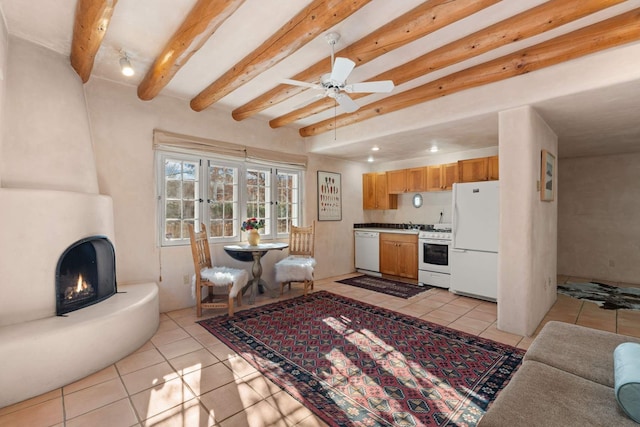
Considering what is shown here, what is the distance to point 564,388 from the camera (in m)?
1.23

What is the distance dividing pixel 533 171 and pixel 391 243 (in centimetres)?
274

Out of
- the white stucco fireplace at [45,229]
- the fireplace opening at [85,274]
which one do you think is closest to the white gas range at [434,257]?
the white stucco fireplace at [45,229]

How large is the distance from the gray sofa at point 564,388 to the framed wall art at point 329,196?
13.2 ft

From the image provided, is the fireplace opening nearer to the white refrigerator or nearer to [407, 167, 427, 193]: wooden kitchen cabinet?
the white refrigerator

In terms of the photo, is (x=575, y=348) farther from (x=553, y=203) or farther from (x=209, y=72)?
(x=209, y=72)

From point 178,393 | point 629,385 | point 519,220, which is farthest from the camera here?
point 519,220

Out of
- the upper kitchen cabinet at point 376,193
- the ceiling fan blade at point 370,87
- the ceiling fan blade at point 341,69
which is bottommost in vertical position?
the upper kitchen cabinet at point 376,193

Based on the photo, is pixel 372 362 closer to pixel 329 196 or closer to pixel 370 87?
pixel 370 87

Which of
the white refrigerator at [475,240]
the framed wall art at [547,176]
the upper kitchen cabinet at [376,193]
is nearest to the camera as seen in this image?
the framed wall art at [547,176]

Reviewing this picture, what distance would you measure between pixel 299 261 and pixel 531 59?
3483 millimetres

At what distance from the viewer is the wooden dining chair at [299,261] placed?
14.0 feet

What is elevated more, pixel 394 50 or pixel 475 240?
pixel 394 50

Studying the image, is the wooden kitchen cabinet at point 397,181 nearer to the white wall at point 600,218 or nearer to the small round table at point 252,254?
the small round table at point 252,254

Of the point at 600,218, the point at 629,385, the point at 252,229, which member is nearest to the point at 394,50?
the point at 629,385
